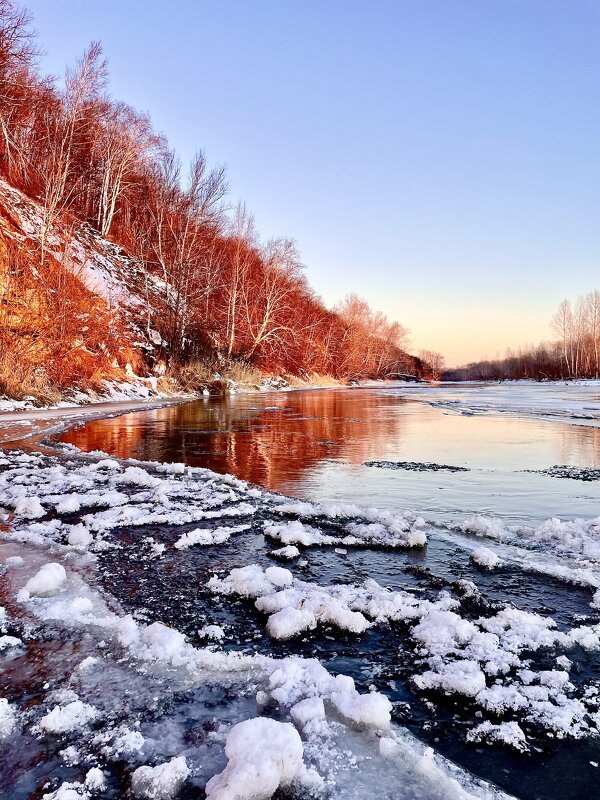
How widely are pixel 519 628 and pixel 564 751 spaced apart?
65 cm

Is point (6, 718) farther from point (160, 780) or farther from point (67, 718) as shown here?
point (160, 780)

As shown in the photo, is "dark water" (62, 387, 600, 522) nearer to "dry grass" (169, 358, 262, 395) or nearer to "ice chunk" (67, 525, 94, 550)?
"ice chunk" (67, 525, 94, 550)

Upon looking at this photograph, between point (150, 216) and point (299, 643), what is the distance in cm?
3576

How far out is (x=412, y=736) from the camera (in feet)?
4.56

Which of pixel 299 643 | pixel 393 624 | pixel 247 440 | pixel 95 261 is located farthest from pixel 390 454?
pixel 95 261

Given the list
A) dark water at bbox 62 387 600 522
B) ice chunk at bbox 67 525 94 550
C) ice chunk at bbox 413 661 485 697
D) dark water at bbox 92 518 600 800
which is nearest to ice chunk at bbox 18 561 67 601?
dark water at bbox 92 518 600 800

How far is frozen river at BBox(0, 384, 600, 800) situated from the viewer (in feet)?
4.10

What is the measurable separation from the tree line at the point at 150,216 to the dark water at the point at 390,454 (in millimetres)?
8913

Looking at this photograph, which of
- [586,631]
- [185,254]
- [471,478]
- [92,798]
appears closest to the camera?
[92,798]

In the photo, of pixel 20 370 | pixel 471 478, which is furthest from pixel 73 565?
pixel 20 370

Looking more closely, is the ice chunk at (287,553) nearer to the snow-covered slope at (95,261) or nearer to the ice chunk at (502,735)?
the ice chunk at (502,735)

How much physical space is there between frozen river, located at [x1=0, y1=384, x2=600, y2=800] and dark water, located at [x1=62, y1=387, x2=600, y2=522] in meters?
0.10

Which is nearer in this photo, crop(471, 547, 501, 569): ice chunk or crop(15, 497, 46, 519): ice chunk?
crop(471, 547, 501, 569): ice chunk

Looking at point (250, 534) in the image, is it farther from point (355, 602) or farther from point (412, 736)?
point (412, 736)
